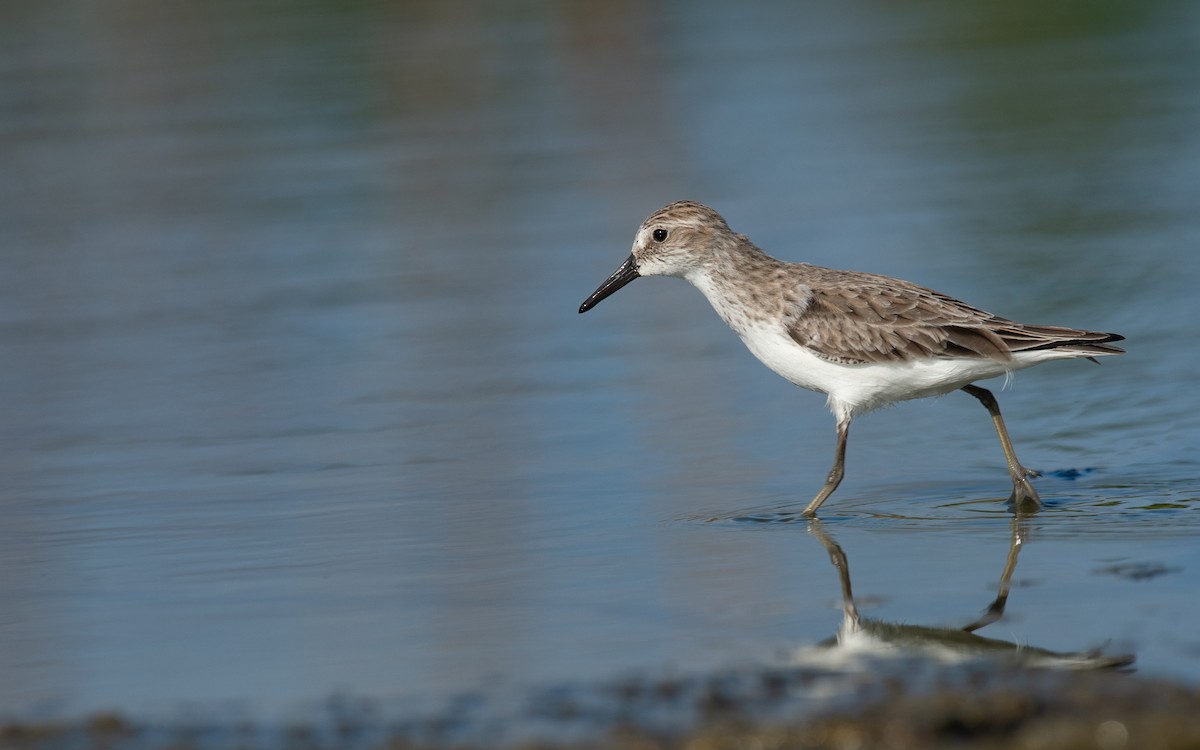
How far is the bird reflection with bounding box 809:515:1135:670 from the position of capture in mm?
6707

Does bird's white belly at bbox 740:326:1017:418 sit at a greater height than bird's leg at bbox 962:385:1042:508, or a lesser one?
greater

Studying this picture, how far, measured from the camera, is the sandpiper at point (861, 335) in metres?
9.11

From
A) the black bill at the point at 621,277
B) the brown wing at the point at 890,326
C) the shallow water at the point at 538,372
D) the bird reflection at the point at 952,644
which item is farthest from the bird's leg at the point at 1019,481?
the black bill at the point at 621,277

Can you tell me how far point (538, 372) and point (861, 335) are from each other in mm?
3553

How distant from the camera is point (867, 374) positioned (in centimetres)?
933

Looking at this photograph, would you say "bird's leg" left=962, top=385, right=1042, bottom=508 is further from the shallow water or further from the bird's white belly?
the bird's white belly

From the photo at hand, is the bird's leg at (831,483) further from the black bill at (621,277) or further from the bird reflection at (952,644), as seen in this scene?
the black bill at (621,277)

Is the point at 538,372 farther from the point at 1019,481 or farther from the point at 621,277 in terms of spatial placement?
the point at 1019,481

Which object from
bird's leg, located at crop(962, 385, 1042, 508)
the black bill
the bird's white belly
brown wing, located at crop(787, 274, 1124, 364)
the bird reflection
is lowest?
the bird reflection

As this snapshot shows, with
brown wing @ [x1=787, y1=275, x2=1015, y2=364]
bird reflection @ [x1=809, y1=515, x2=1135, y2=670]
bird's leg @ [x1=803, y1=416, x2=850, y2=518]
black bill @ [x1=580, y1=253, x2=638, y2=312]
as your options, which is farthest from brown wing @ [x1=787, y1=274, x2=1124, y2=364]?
bird reflection @ [x1=809, y1=515, x2=1135, y2=670]

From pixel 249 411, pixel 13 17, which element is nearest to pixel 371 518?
pixel 249 411

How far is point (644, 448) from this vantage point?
10617 millimetres

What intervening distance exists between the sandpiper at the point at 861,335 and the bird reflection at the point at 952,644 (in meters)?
1.57

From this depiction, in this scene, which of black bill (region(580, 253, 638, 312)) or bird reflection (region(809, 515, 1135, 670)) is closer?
bird reflection (region(809, 515, 1135, 670))
